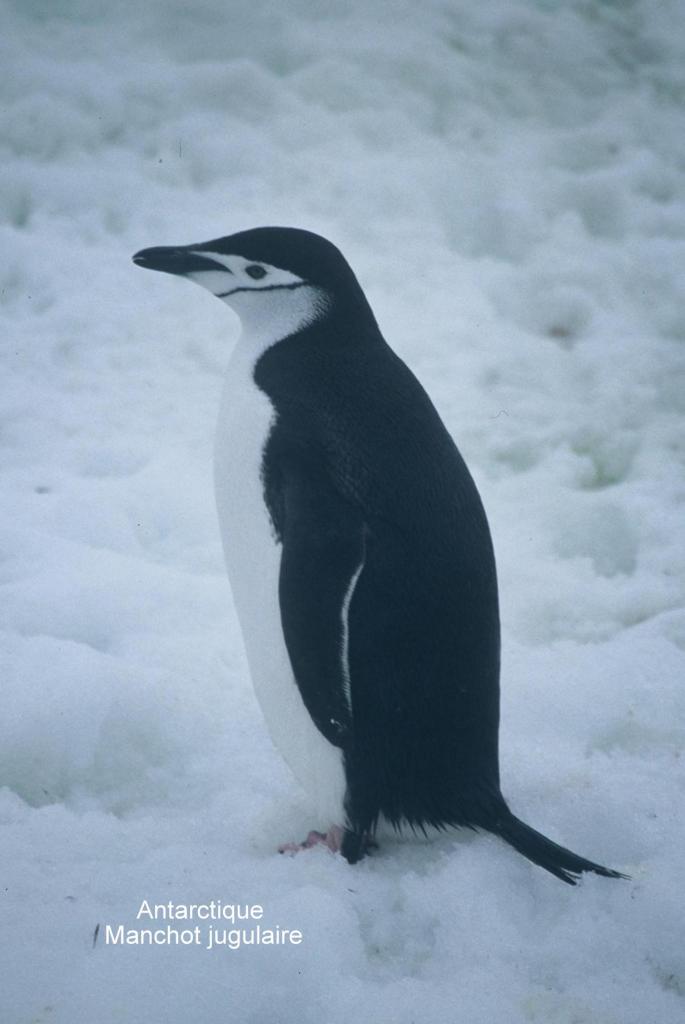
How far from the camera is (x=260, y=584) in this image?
49.2 inches

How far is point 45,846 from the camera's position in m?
1.19

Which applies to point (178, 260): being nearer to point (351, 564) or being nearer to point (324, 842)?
point (351, 564)

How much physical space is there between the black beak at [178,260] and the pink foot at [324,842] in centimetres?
76

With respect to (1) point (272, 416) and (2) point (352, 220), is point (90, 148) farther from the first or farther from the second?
(1) point (272, 416)

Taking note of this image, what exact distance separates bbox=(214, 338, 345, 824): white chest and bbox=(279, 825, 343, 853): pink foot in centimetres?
2

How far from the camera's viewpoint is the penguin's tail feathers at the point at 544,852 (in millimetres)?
1138

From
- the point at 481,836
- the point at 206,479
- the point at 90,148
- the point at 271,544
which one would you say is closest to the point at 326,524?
the point at 271,544

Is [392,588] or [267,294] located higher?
[267,294]

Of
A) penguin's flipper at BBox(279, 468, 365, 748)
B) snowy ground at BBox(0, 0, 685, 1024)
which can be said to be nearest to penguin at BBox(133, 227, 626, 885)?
penguin's flipper at BBox(279, 468, 365, 748)

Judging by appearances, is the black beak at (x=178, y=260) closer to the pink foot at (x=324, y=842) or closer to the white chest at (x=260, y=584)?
the white chest at (x=260, y=584)

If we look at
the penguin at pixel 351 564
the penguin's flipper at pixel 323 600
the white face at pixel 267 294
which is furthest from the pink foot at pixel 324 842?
the white face at pixel 267 294

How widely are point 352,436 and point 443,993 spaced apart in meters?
0.63

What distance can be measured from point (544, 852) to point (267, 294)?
80cm

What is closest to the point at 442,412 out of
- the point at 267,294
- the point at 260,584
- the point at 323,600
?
the point at 267,294
